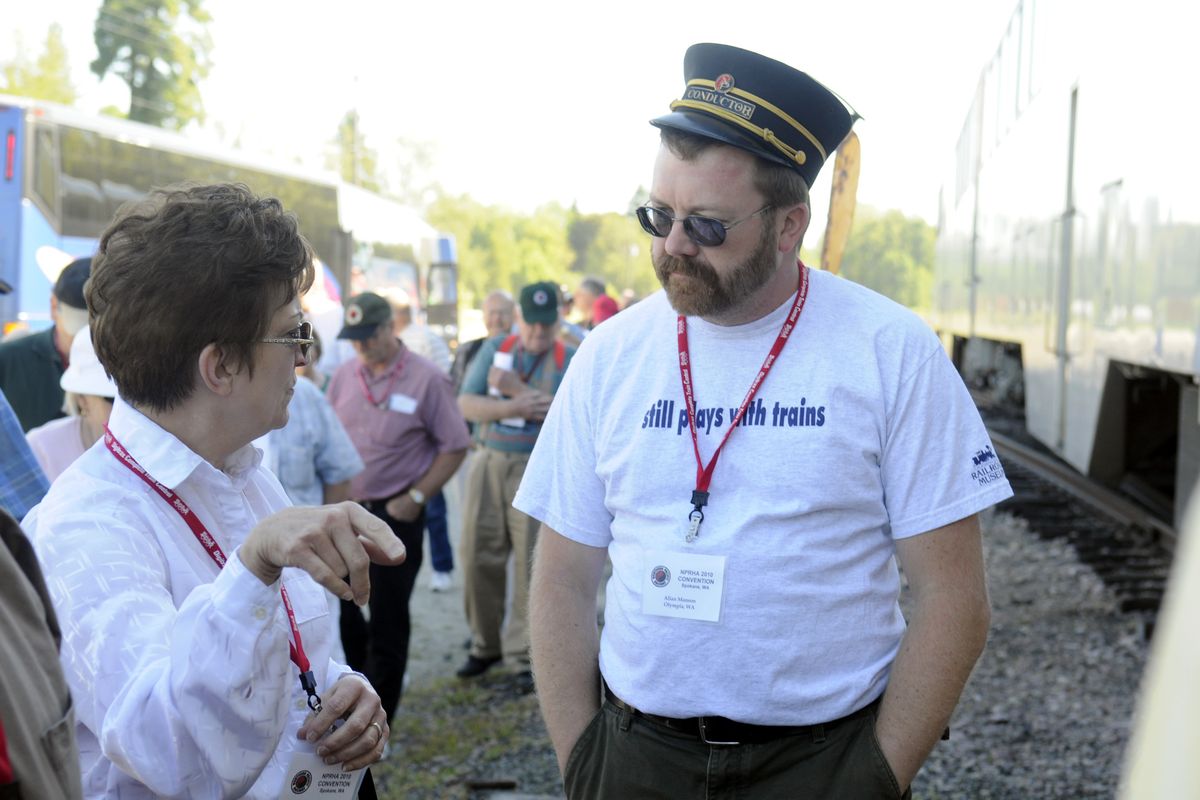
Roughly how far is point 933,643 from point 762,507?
413mm

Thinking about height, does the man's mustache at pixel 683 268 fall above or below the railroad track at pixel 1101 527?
above

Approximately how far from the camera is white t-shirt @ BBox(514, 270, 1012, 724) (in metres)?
2.41

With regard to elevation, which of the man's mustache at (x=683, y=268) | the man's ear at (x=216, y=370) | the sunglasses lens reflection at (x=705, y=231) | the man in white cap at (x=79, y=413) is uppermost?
the sunglasses lens reflection at (x=705, y=231)

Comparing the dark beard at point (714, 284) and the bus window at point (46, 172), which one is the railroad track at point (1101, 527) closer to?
the dark beard at point (714, 284)

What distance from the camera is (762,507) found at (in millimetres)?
2439

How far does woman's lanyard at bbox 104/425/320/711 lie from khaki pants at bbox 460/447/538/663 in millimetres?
5098

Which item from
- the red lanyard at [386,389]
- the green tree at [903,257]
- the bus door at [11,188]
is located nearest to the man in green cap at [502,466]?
the red lanyard at [386,389]

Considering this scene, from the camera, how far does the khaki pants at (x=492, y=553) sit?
23.8 feet

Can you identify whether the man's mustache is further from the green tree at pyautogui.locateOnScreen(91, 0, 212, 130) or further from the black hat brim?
the green tree at pyautogui.locateOnScreen(91, 0, 212, 130)

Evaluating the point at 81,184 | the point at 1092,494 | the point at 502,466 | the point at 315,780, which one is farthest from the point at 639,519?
the point at 81,184

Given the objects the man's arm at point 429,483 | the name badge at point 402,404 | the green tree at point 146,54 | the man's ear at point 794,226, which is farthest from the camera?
the green tree at point 146,54

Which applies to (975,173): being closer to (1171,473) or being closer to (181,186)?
(1171,473)

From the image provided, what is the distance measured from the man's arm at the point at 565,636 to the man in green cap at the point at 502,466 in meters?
4.34

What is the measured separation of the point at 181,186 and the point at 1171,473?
9158 millimetres
